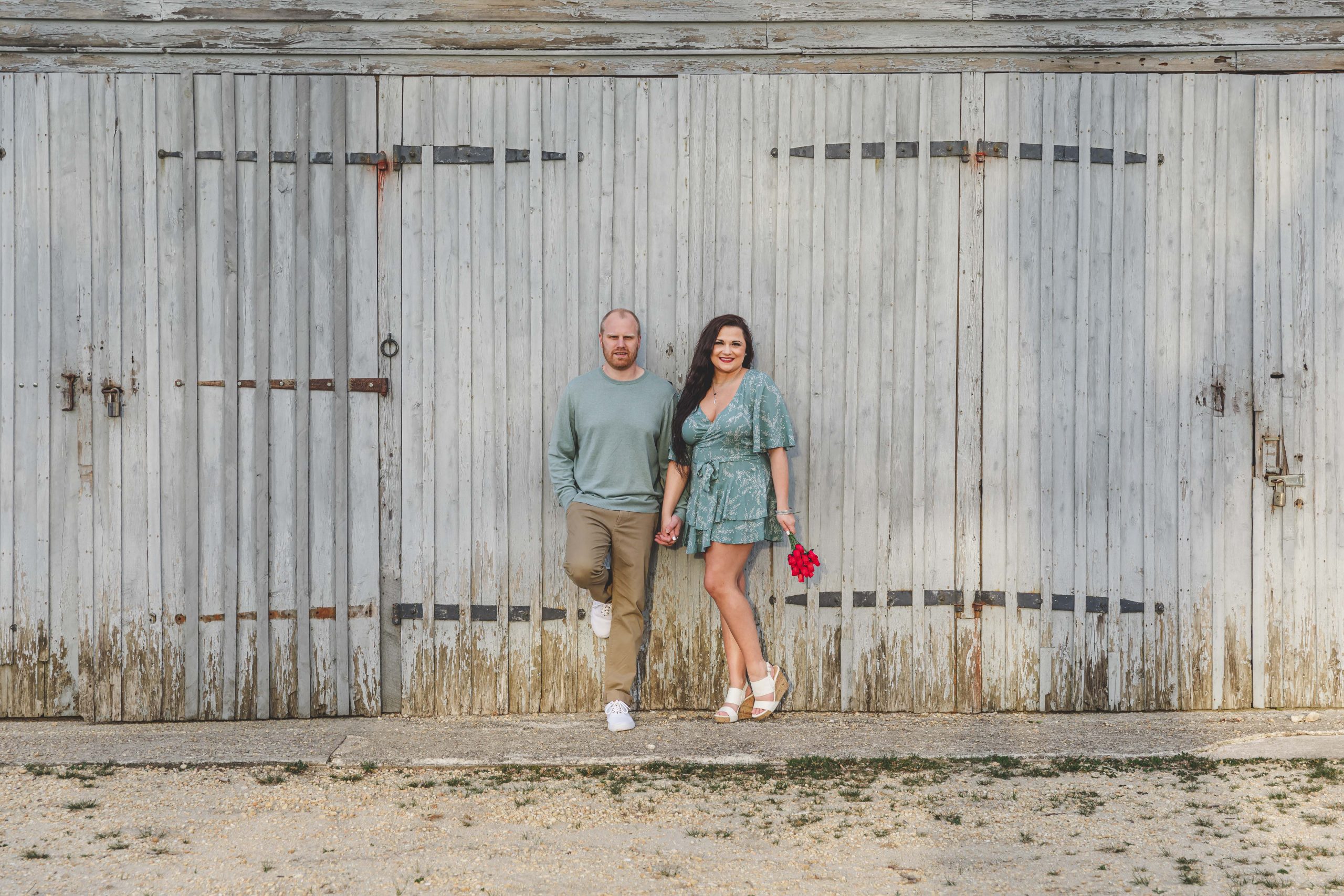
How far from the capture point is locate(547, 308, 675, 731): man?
16.0 ft

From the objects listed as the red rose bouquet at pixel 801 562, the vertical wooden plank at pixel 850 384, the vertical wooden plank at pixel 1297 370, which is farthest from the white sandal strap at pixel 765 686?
the vertical wooden plank at pixel 1297 370

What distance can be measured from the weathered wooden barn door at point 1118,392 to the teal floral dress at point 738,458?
3.41 feet

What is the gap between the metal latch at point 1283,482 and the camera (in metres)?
5.11

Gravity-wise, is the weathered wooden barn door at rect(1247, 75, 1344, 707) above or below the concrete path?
above

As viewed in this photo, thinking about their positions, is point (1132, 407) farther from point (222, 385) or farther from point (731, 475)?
point (222, 385)

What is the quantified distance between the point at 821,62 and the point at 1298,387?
8.62 feet

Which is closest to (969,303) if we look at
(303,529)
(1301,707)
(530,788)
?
(1301,707)

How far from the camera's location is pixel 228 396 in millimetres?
5059

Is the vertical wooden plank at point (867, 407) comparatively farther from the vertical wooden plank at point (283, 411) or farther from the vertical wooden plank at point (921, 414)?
the vertical wooden plank at point (283, 411)

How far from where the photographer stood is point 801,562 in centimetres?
489

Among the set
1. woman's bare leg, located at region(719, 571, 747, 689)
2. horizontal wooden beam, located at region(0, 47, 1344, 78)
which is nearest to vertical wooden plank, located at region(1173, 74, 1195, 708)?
horizontal wooden beam, located at region(0, 47, 1344, 78)

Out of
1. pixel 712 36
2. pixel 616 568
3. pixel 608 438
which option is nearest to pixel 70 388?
pixel 608 438

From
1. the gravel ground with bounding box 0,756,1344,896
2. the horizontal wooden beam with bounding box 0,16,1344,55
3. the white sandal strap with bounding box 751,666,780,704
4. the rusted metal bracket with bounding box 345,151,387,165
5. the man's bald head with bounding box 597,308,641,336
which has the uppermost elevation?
the horizontal wooden beam with bounding box 0,16,1344,55

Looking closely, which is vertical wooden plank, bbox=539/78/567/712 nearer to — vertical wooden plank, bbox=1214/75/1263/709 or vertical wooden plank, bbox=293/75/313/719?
vertical wooden plank, bbox=293/75/313/719
